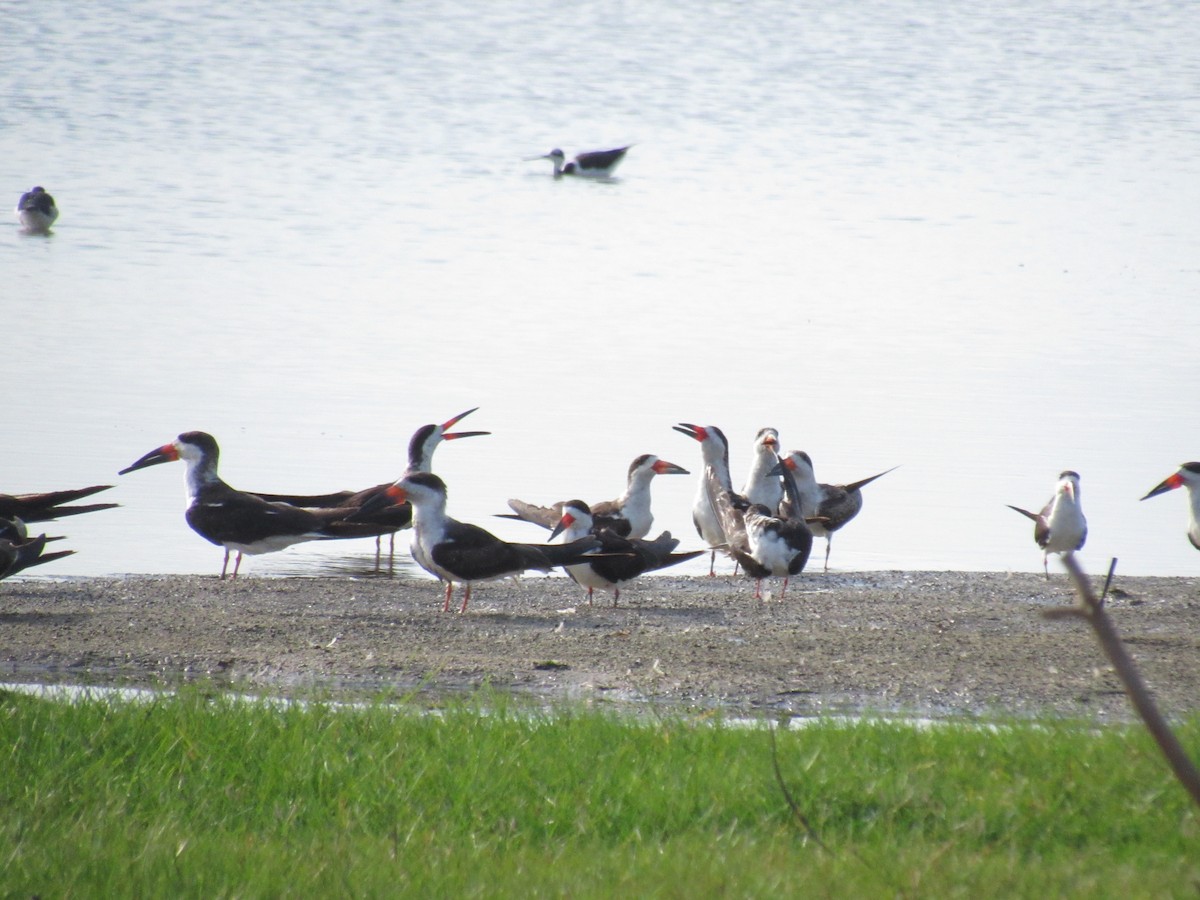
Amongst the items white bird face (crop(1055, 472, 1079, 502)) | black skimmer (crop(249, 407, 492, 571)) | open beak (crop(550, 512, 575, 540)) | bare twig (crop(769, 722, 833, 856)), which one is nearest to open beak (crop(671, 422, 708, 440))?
black skimmer (crop(249, 407, 492, 571))

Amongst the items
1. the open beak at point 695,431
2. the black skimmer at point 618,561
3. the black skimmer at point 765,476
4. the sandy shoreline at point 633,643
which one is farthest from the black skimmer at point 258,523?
the black skimmer at point 765,476

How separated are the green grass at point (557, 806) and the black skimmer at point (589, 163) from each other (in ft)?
110

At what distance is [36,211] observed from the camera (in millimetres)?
27750

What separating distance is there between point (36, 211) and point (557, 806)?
24.5 meters

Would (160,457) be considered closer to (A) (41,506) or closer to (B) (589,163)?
(A) (41,506)

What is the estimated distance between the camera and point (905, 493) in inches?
559

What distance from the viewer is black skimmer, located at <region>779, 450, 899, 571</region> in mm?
12742

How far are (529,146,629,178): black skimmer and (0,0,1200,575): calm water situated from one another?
57 centimetres

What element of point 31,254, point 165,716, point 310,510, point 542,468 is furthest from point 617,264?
point 165,716

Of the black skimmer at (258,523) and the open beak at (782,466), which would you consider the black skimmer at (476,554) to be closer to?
the black skimmer at (258,523)

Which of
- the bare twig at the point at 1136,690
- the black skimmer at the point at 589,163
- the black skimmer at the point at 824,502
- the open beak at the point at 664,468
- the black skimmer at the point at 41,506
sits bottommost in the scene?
the black skimmer at the point at 41,506

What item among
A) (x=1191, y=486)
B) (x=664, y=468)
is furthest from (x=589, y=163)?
(x=1191, y=486)

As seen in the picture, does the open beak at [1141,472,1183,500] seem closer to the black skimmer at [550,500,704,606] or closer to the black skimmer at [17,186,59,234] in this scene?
the black skimmer at [550,500,704,606]

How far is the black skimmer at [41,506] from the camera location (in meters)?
10.7
